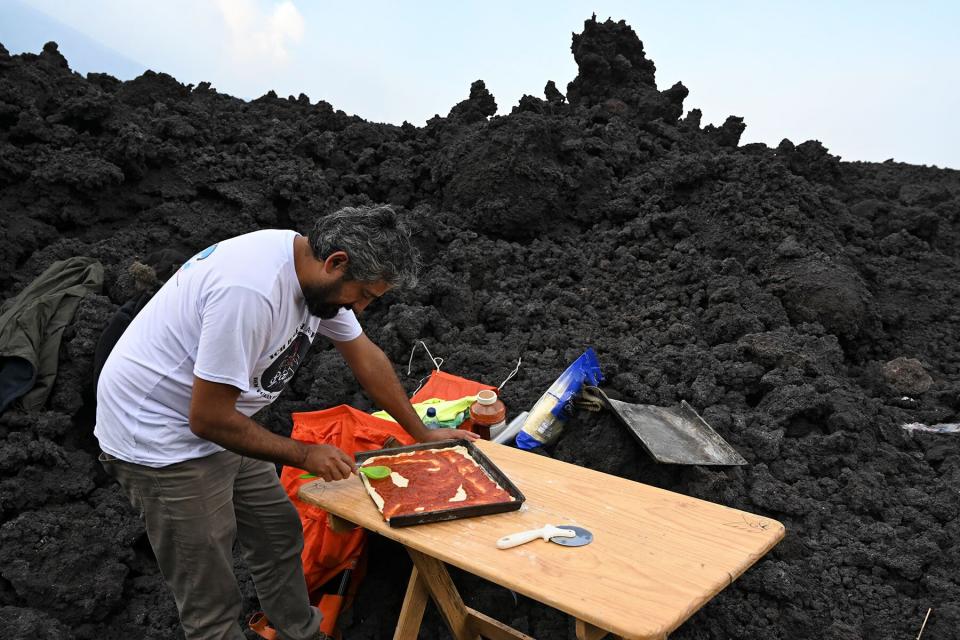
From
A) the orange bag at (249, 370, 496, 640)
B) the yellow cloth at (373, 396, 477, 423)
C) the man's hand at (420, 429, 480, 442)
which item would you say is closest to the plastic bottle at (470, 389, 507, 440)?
the yellow cloth at (373, 396, 477, 423)

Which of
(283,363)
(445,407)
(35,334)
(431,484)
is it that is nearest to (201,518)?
(283,363)

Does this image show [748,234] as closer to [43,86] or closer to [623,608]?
[623,608]

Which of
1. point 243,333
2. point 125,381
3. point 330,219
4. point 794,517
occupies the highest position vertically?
point 330,219

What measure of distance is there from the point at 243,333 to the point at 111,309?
3.30 m

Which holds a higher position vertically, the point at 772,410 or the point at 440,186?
the point at 440,186

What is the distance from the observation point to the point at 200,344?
2.14 m

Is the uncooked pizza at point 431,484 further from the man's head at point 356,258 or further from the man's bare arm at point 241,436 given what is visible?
the man's head at point 356,258

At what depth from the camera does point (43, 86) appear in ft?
22.5

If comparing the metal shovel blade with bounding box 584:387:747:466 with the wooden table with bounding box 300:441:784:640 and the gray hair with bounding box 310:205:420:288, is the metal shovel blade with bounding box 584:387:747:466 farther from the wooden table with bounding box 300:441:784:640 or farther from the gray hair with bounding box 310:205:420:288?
the gray hair with bounding box 310:205:420:288

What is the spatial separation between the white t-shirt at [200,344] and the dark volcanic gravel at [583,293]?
1.38 metres

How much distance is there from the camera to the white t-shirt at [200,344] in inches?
84.5

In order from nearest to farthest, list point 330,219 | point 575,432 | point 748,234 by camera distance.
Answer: point 330,219, point 575,432, point 748,234

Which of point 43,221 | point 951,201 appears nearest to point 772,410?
point 951,201

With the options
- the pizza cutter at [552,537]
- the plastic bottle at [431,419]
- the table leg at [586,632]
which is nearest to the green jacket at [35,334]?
the plastic bottle at [431,419]
